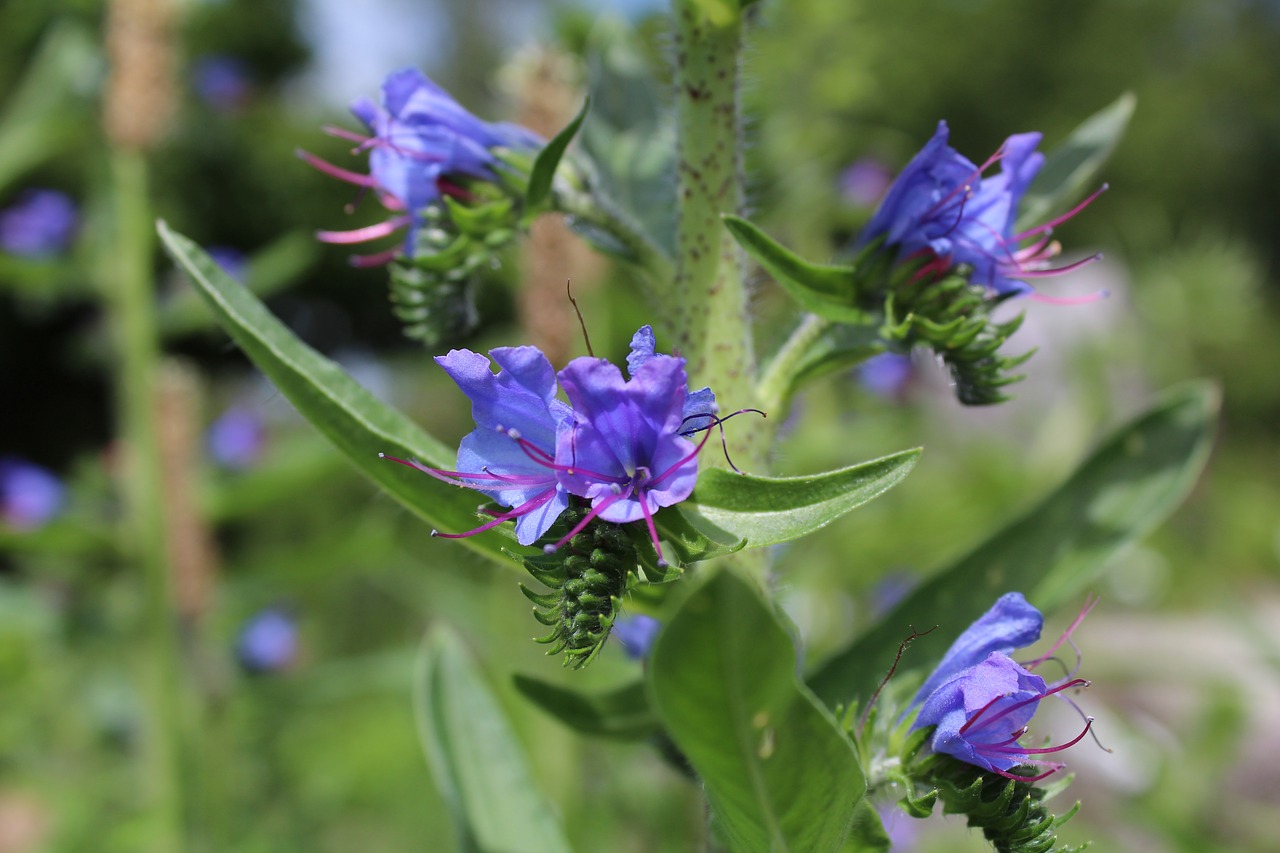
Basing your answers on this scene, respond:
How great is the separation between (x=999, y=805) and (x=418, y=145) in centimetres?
93

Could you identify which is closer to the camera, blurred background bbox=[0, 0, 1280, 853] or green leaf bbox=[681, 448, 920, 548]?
green leaf bbox=[681, 448, 920, 548]

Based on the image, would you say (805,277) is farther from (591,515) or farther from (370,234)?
(370,234)

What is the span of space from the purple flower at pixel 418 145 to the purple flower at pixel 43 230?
2.76 metres

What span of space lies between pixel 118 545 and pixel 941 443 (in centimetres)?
445

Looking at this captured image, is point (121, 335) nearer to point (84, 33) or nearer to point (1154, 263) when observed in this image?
point (84, 33)

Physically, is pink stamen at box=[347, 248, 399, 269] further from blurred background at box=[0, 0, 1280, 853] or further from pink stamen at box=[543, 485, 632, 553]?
pink stamen at box=[543, 485, 632, 553]

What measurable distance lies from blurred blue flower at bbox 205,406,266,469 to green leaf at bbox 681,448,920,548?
11.7 feet

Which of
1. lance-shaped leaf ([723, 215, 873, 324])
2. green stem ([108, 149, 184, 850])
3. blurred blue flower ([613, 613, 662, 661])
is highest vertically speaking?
lance-shaped leaf ([723, 215, 873, 324])

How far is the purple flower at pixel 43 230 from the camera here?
3.53 m

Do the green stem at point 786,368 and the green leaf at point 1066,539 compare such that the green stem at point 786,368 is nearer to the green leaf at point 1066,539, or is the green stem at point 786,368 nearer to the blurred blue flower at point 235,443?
the green leaf at point 1066,539

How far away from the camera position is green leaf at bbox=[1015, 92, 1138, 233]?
1.31 meters

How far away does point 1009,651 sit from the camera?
3.22 ft

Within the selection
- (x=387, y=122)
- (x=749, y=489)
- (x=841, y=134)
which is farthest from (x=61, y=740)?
(x=749, y=489)

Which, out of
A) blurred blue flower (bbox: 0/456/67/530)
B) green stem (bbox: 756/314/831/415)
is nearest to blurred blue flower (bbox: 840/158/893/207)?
green stem (bbox: 756/314/831/415)
